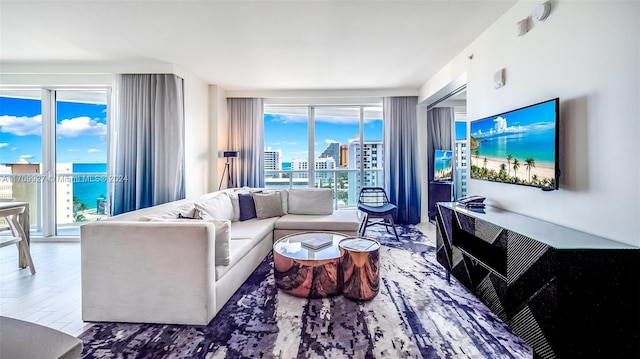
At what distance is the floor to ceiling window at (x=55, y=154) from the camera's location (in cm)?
406

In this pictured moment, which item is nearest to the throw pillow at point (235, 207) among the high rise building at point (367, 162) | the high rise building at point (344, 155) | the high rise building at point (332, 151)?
the high rise building at point (332, 151)

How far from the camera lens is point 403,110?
5027 millimetres

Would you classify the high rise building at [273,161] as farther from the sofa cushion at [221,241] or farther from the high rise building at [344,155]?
the sofa cushion at [221,241]

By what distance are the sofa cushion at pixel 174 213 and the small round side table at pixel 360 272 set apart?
147cm

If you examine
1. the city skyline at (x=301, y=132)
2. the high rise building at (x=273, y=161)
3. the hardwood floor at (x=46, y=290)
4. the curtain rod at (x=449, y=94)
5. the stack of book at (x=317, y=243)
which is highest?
the curtain rod at (x=449, y=94)

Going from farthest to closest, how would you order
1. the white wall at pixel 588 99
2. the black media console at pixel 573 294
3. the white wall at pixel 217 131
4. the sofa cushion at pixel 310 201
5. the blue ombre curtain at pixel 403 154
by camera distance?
the blue ombre curtain at pixel 403 154
the white wall at pixel 217 131
the sofa cushion at pixel 310 201
the white wall at pixel 588 99
the black media console at pixel 573 294

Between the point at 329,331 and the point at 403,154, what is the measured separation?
3780 millimetres

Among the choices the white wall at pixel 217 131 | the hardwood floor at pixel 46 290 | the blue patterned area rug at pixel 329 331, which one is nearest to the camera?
the blue patterned area rug at pixel 329 331

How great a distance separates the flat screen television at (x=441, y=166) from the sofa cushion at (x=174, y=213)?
4.14 meters

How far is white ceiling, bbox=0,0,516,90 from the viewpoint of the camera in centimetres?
236

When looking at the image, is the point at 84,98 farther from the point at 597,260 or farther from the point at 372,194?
the point at 597,260

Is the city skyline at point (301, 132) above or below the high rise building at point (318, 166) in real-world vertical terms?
above

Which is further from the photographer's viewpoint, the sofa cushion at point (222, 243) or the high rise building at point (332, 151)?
the high rise building at point (332, 151)

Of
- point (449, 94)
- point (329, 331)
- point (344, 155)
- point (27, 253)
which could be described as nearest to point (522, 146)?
point (329, 331)
